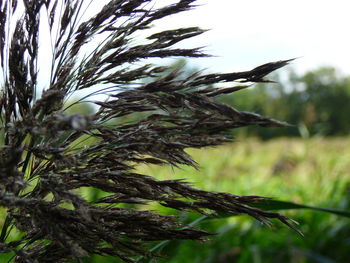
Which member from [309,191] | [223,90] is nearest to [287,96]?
[309,191]

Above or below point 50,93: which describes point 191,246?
below

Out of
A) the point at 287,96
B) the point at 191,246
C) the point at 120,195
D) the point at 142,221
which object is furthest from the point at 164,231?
the point at 287,96

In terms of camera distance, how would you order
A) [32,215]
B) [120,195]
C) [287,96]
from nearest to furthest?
[32,215]
[120,195]
[287,96]

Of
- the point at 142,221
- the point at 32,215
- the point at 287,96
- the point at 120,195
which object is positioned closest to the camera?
the point at 32,215

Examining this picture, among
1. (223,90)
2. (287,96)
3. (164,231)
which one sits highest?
(223,90)

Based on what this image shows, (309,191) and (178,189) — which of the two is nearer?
(178,189)

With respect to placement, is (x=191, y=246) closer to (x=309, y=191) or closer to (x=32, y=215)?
(x=309, y=191)

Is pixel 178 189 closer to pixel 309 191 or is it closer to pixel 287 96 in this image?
pixel 309 191
